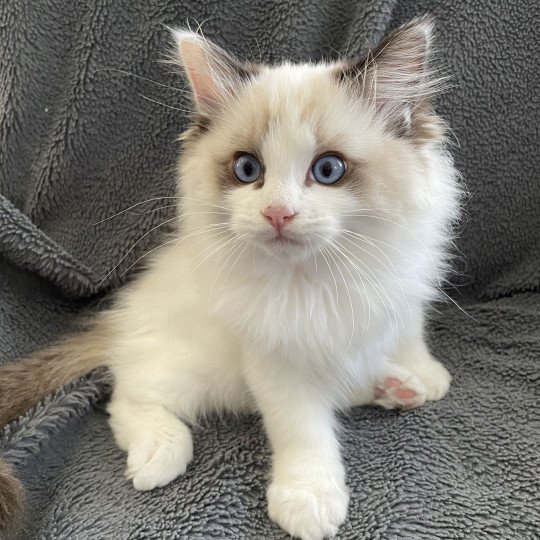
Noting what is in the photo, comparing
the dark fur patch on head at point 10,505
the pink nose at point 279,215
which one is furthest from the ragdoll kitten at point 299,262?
the dark fur patch on head at point 10,505

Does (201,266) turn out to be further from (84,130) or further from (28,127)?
(28,127)

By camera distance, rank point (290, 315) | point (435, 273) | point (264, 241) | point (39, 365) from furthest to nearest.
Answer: point (39, 365), point (435, 273), point (290, 315), point (264, 241)

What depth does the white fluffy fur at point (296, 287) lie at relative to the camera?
3.42 feet

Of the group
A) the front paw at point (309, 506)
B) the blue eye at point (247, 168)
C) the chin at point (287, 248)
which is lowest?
the front paw at point (309, 506)

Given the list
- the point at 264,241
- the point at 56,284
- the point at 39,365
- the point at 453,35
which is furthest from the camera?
the point at 56,284

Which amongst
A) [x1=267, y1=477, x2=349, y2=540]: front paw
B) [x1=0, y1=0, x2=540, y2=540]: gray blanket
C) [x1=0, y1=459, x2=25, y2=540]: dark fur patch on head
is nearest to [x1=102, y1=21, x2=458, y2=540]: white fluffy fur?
[x1=267, y1=477, x2=349, y2=540]: front paw

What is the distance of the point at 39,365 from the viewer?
4.85ft

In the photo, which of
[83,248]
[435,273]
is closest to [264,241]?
[435,273]

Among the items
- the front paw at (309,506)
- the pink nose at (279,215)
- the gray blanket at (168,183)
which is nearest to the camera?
the pink nose at (279,215)

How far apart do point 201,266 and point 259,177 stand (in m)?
0.30

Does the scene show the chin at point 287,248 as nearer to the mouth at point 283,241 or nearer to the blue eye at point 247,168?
the mouth at point 283,241

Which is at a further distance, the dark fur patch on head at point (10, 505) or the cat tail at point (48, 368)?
the cat tail at point (48, 368)

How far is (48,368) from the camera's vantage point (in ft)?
4.84

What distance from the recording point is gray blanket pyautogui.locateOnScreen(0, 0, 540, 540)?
4.34 feet
